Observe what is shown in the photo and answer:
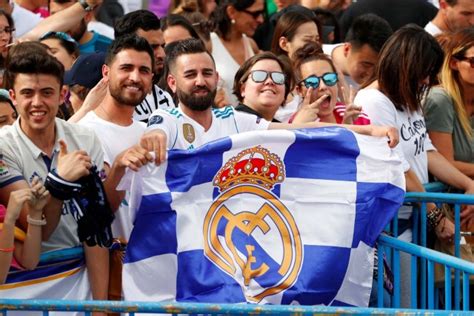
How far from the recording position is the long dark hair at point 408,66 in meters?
7.75

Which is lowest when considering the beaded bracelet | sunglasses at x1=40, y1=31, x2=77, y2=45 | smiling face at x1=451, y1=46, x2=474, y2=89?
the beaded bracelet

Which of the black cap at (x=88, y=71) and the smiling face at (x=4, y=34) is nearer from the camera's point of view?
the black cap at (x=88, y=71)

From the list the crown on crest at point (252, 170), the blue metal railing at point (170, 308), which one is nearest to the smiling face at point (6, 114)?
the crown on crest at point (252, 170)

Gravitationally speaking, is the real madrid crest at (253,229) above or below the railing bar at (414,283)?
above

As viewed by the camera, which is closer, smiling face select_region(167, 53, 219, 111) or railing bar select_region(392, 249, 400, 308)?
railing bar select_region(392, 249, 400, 308)

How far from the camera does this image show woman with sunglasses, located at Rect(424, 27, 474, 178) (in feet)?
27.2

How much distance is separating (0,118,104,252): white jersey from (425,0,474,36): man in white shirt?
4.97 meters

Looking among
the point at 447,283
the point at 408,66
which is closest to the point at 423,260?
the point at 447,283

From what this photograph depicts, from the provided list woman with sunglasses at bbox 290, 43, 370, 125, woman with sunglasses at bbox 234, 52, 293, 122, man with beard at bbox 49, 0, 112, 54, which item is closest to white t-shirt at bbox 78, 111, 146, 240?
woman with sunglasses at bbox 234, 52, 293, 122

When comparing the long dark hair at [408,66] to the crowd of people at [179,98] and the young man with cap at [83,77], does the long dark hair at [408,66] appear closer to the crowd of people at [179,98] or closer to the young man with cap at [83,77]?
the crowd of people at [179,98]

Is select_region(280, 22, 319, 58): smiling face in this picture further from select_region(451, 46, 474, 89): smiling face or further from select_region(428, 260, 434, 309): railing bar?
select_region(428, 260, 434, 309): railing bar

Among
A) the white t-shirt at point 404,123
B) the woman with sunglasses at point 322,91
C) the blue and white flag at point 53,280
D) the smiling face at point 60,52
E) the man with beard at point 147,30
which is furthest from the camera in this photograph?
the smiling face at point 60,52

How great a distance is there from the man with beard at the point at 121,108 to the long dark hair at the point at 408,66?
1.64m

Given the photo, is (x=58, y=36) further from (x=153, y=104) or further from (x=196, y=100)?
(x=196, y=100)
